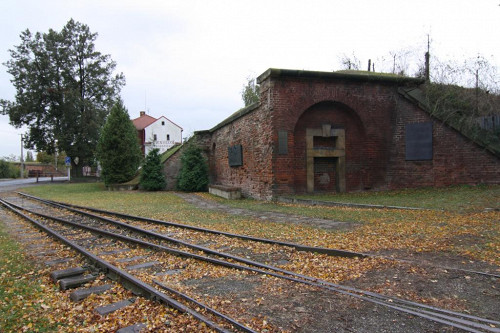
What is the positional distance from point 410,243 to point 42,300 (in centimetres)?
586

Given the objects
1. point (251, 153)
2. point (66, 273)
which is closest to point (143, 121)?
point (251, 153)

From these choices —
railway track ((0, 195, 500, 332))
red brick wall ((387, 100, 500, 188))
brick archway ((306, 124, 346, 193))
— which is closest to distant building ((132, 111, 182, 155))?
brick archway ((306, 124, 346, 193))

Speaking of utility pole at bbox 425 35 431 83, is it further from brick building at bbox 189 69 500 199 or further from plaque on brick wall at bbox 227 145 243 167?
plaque on brick wall at bbox 227 145 243 167

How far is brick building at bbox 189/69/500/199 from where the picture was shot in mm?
14430

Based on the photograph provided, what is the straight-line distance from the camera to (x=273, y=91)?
14.4 m

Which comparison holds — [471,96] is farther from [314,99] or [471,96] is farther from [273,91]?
[273,91]

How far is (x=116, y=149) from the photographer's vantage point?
83.3 ft

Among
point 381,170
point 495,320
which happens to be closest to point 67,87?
point 381,170

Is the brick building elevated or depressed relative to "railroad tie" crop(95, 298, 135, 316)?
elevated

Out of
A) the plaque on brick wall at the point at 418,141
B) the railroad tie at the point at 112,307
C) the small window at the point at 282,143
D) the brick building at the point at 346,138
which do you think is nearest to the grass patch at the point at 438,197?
the brick building at the point at 346,138

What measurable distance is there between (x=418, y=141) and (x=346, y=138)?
2.87 meters

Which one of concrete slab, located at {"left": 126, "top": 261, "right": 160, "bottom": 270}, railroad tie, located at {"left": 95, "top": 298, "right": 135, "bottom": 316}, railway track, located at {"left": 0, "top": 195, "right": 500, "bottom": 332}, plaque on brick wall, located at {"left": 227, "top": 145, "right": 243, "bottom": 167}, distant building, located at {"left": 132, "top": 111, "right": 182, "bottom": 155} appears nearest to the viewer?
railway track, located at {"left": 0, "top": 195, "right": 500, "bottom": 332}

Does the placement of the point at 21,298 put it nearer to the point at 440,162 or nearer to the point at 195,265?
the point at 195,265

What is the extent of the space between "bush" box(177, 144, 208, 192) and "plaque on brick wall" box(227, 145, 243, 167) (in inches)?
131
